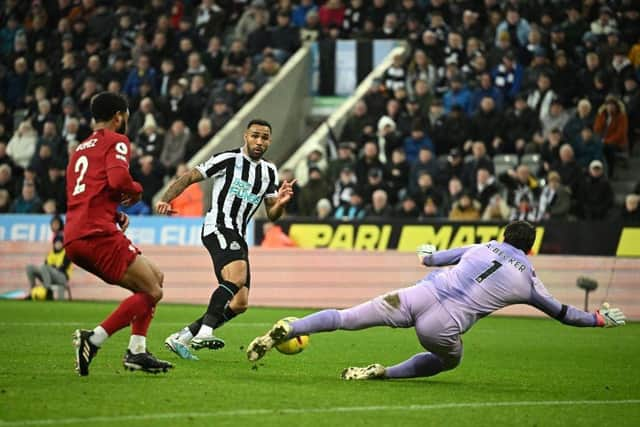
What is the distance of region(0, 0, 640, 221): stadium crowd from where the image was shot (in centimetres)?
2212

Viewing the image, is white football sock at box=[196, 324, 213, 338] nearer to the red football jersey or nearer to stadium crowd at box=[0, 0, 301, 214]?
the red football jersey

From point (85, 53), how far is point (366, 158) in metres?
9.57

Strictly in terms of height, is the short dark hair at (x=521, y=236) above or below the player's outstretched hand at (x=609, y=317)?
above

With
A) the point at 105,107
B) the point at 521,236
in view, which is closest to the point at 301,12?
the point at 105,107

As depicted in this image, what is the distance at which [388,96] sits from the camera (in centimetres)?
2494

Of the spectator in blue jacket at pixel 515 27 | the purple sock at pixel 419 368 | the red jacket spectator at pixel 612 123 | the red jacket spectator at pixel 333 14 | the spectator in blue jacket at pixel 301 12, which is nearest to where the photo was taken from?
the purple sock at pixel 419 368

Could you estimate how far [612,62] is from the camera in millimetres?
23078

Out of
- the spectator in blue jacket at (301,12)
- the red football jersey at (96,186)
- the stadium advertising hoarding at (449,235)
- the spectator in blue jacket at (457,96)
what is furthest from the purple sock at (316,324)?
the spectator in blue jacket at (301,12)

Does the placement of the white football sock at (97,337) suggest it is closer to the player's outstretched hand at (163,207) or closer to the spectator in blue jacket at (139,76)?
the player's outstretched hand at (163,207)

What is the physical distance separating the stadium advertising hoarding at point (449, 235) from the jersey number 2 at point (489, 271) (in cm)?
1075

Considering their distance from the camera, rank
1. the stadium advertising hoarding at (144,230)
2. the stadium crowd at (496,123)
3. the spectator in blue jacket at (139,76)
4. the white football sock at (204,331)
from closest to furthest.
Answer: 1. the white football sock at (204,331)
2. the stadium crowd at (496,123)
3. the stadium advertising hoarding at (144,230)
4. the spectator in blue jacket at (139,76)

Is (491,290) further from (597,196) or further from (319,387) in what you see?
(597,196)

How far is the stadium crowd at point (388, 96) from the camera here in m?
22.1

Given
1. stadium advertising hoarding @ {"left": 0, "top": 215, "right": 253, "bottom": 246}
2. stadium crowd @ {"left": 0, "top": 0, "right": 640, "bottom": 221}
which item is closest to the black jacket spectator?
stadium crowd @ {"left": 0, "top": 0, "right": 640, "bottom": 221}
